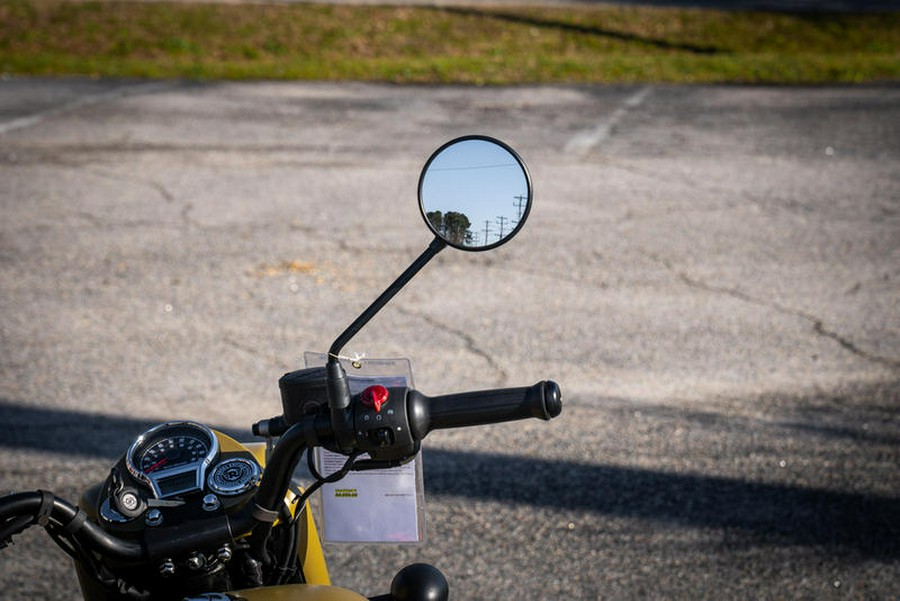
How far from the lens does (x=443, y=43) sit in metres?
15.1

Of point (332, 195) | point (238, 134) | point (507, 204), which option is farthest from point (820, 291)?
point (238, 134)

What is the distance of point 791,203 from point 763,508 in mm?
4348

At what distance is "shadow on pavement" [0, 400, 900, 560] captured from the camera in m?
3.80

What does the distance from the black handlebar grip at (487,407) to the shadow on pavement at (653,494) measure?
7.74 feet

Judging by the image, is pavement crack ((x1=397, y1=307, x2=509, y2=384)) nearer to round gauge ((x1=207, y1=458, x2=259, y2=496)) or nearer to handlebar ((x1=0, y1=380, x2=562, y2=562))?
round gauge ((x1=207, y1=458, x2=259, y2=496))

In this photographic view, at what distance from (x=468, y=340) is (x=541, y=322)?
48 centimetres

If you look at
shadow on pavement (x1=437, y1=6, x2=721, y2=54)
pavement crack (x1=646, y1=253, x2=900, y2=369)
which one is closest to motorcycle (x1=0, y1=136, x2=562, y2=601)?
pavement crack (x1=646, y1=253, x2=900, y2=369)

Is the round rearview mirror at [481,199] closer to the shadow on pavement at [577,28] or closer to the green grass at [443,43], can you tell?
the green grass at [443,43]

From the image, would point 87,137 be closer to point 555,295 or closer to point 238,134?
point 238,134

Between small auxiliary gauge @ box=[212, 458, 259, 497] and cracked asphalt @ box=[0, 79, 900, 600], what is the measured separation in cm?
174

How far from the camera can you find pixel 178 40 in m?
14.6

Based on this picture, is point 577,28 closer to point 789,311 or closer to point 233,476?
point 789,311

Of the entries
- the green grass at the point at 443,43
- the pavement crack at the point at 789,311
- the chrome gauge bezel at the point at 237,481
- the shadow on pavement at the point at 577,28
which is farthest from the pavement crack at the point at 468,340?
the shadow on pavement at the point at 577,28

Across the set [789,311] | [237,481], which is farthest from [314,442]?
[789,311]
